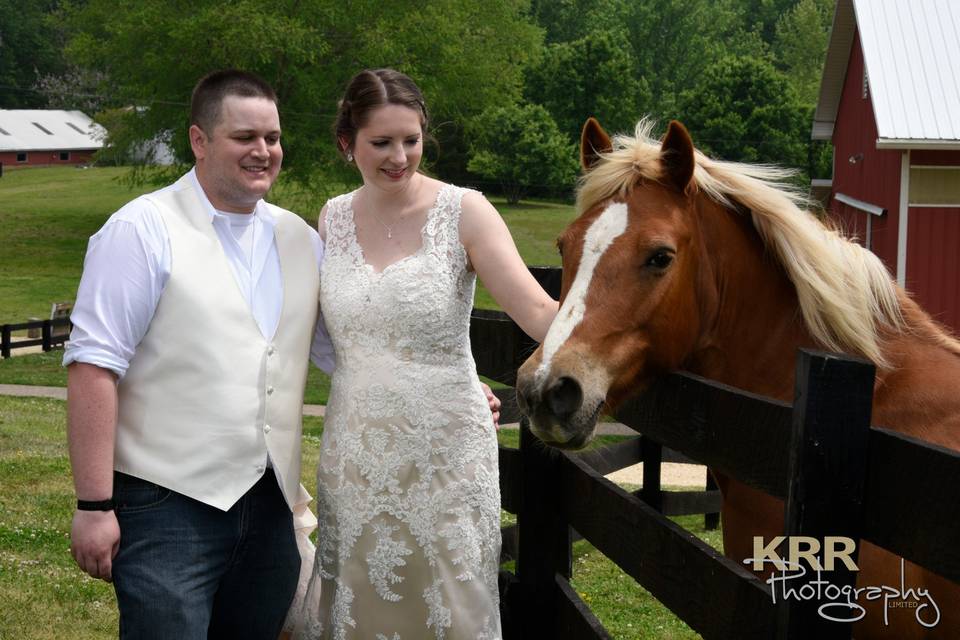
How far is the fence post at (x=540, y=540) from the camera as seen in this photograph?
3.62 metres

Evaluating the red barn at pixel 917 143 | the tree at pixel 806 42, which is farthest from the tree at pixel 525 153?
the red barn at pixel 917 143

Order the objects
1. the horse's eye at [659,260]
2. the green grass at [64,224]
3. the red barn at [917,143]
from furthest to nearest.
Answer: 1. the green grass at [64,224]
2. the red barn at [917,143]
3. the horse's eye at [659,260]

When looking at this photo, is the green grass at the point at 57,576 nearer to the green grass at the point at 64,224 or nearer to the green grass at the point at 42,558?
the green grass at the point at 42,558

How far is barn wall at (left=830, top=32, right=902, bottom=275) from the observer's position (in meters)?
15.8

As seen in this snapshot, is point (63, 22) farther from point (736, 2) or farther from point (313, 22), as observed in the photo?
point (736, 2)

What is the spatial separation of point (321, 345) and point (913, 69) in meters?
14.4

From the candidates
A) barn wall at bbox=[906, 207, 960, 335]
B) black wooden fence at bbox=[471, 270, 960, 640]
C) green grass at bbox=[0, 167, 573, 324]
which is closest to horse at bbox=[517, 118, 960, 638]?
black wooden fence at bbox=[471, 270, 960, 640]

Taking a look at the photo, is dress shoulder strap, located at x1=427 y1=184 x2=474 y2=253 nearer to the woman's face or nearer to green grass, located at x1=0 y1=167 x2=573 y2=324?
the woman's face

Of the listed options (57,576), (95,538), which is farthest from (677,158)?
(57,576)

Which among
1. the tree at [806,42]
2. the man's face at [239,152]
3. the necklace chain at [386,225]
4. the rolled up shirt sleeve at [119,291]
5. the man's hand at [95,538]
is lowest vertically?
the man's hand at [95,538]

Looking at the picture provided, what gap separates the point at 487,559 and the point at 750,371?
94cm

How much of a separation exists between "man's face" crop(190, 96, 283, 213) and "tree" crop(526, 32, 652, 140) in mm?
52759

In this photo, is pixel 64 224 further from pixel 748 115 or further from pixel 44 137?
pixel 44 137

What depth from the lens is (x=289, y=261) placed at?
3.10 m
